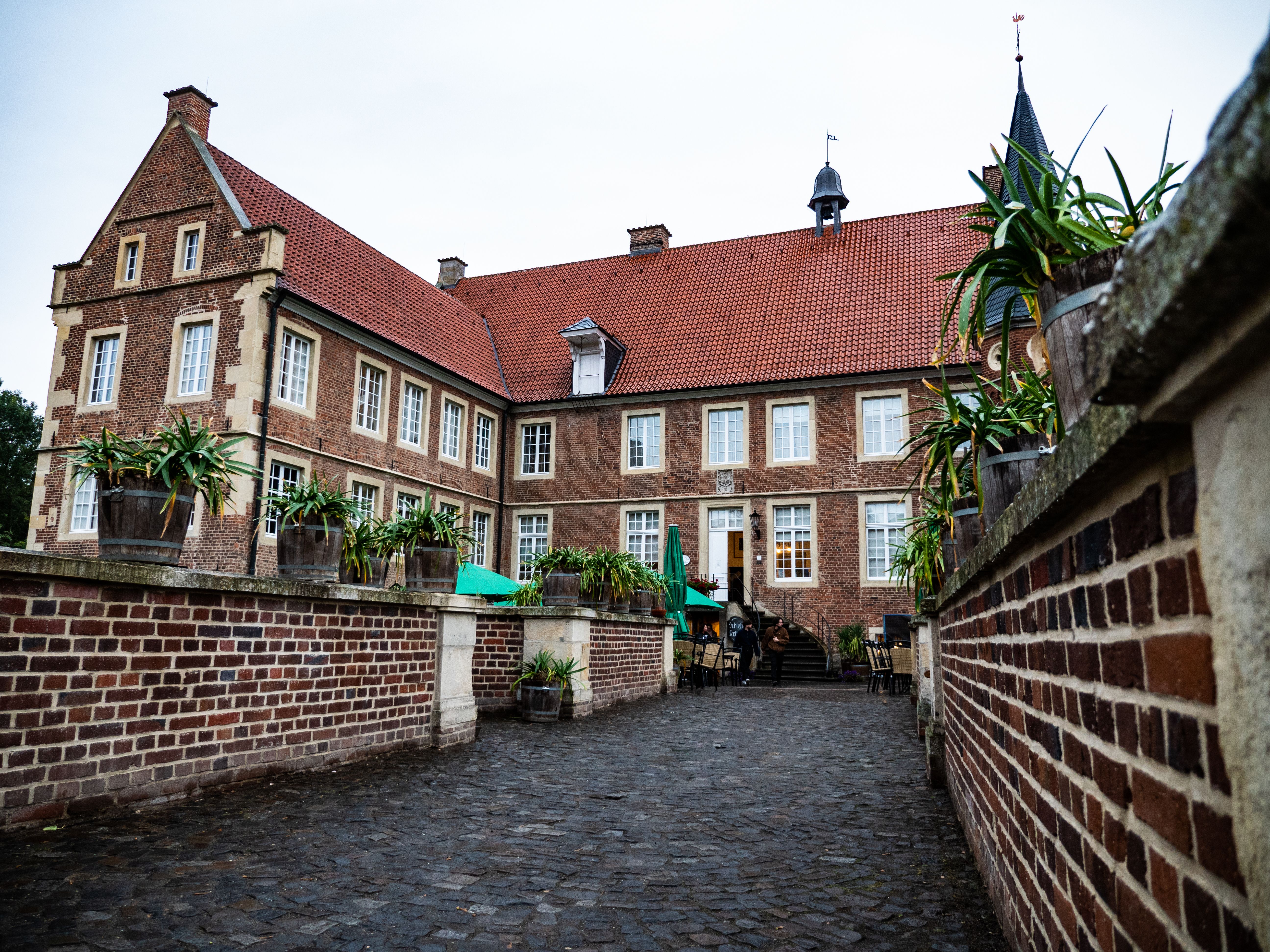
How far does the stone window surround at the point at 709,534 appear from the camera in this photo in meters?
23.1

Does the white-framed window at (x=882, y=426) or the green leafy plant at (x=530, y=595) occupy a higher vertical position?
the white-framed window at (x=882, y=426)

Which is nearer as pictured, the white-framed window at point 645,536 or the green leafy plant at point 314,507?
the green leafy plant at point 314,507

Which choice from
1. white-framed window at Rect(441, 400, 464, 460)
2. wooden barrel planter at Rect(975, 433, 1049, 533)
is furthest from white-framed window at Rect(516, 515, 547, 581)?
wooden barrel planter at Rect(975, 433, 1049, 533)

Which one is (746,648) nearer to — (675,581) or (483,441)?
(675,581)

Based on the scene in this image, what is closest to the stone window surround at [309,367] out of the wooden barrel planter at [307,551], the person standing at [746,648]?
the person standing at [746,648]

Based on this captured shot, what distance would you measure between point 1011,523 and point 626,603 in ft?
35.3

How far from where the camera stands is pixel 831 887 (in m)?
3.88

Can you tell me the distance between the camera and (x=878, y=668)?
16422mm

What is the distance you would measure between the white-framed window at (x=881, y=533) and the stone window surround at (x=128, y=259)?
674 inches

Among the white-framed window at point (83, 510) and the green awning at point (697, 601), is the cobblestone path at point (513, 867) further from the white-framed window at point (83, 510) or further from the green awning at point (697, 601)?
the white-framed window at point (83, 510)

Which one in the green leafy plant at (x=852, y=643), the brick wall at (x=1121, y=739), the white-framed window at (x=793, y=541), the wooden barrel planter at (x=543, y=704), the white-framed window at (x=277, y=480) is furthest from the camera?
the white-framed window at (x=793, y=541)

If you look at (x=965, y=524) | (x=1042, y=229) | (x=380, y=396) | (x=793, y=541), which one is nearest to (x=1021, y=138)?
(x=793, y=541)

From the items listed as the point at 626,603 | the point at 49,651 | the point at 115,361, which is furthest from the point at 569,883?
the point at 115,361

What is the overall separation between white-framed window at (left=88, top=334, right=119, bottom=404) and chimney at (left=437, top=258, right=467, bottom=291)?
1274 centimetres
